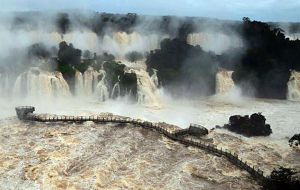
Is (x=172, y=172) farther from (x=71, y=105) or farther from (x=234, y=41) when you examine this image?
(x=234, y=41)

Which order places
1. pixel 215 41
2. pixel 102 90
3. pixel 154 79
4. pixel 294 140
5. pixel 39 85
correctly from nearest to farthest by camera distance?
pixel 294 140 < pixel 39 85 < pixel 102 90 < pixel 154 79 < pixel 215 41

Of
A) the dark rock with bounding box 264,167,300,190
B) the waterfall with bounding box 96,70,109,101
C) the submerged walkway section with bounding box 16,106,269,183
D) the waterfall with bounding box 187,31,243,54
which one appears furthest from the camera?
the waterfall with bounding box 187,31,243,54

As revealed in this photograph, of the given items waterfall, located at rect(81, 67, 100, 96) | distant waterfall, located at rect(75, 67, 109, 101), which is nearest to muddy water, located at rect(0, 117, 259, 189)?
distant waterfall, located at rect(75, 67, 109, 101)

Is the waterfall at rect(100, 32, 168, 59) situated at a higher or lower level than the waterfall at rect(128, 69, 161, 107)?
higher

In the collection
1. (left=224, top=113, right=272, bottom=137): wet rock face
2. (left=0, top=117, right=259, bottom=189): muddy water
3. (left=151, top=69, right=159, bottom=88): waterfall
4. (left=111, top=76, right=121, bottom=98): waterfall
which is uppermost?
(left=151, top=69, right=159, bottom=88): waterfall

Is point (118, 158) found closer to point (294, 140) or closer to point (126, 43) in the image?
point (294, 140)

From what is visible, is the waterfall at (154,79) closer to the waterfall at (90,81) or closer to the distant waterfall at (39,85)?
the waterfall at (90,81)

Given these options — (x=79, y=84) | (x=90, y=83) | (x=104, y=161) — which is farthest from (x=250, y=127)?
(x=79, y=84)

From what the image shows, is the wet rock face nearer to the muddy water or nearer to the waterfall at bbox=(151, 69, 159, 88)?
the muddy water
